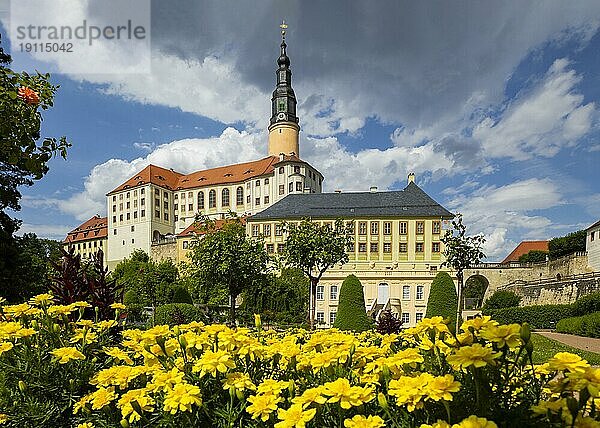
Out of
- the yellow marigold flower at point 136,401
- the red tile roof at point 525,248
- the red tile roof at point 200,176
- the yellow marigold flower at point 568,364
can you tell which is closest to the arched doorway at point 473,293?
the red tile roof at point 525,248

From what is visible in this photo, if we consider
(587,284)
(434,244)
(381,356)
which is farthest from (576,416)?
(434,244)

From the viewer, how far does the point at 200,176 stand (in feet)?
221

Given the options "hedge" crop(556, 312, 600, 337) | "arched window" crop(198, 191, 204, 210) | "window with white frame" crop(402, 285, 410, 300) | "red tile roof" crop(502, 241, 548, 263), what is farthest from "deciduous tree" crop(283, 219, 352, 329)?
"red tile roof" crop(502, 241, 548, 263)

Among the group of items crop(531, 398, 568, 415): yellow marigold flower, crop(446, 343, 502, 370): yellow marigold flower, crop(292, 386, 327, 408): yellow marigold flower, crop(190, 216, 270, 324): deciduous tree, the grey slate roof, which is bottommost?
crop(190, 216, 270, 324): deciduous tree

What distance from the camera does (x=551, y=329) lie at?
22.9 m

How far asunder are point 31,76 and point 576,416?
3934 millimetres

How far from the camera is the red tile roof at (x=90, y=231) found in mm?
69750

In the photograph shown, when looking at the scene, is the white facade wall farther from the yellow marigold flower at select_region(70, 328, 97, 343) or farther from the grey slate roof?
the yellow marigold flower at select_region(70, 328, 97, 343)

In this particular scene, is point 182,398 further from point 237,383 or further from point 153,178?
point 153,178

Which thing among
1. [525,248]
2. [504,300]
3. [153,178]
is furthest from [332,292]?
[153,178]

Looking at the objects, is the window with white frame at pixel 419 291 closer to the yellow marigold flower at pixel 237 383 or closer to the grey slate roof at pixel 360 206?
the grey slate roof at pixel 360 206

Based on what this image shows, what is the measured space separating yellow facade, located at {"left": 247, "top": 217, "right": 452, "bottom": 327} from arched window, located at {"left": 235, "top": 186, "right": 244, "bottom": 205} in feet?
66.6

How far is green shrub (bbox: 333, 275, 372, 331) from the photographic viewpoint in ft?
58.4

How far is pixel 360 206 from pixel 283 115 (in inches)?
1012
